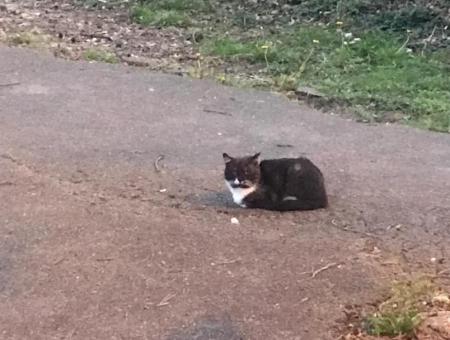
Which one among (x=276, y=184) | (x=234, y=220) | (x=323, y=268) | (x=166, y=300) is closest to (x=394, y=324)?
(x=323, y=268)

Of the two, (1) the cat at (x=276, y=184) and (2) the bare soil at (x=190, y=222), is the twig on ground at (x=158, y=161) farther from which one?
(1) the cat at (x=276, y=184)

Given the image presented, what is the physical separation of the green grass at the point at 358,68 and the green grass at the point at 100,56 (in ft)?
3.25

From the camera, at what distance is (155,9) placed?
11.2m

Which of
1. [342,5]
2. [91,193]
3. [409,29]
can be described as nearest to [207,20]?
[342,5]

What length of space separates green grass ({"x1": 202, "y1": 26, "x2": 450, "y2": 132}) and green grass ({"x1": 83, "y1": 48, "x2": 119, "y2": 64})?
990 mm

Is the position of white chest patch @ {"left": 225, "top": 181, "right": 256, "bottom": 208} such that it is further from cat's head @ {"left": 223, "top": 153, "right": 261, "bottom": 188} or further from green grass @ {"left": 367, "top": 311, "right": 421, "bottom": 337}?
green grass @ {"left": 367, "top": 311, "right": 421, "bottom": 337}

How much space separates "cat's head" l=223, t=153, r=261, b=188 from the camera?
5.72 m

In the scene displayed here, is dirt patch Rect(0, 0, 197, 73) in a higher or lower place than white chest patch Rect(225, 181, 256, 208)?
lower

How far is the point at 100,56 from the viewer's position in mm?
9453

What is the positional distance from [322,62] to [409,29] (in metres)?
1.56

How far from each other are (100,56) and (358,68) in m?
2.55

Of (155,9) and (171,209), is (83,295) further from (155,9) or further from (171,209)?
(155,9)

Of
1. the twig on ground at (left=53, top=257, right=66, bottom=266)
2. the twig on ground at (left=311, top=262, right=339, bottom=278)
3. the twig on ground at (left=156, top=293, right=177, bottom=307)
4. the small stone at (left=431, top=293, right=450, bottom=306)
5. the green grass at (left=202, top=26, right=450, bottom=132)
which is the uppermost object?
the small stone at (left=431, top=293, right=450, bottom=306)

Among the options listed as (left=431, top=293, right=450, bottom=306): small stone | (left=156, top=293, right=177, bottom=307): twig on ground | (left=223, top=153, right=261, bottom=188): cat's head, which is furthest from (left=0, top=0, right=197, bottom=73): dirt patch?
(left=431, top=293, right=450, bottom=306): small stone
